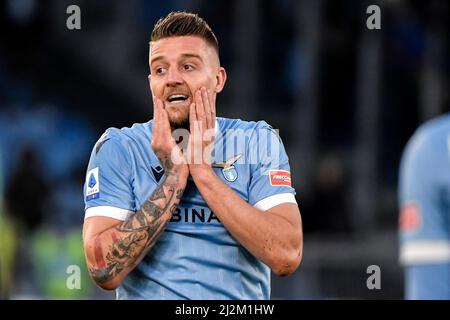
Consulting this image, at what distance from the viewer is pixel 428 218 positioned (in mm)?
3617

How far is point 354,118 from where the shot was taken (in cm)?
1240

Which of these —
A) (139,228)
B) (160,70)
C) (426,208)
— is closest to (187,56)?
(160,70)

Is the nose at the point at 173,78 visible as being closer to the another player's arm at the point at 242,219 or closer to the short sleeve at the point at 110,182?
the another player's arm at the point at 242,219

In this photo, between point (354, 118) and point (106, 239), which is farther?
point (354, 118)

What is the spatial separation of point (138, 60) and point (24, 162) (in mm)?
2662

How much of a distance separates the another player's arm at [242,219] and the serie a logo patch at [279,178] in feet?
0.47

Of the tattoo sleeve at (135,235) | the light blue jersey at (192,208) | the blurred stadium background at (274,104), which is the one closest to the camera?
the tattoo sleeve at (135,235)

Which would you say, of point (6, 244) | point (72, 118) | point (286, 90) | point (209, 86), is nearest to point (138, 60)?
point (72, 118)

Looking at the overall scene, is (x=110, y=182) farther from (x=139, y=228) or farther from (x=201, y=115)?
(x=201, y=115)

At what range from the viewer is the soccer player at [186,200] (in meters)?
3.49

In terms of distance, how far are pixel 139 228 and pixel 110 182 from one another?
24 centimetres

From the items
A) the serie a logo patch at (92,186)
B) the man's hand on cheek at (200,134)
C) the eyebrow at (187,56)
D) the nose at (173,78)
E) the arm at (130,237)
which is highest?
the eyebrow at (187,56)

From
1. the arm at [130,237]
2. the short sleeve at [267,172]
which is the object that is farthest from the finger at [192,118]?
the short sleeve at [267,172]
